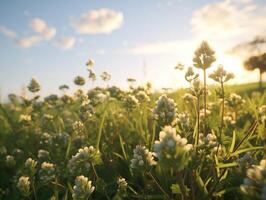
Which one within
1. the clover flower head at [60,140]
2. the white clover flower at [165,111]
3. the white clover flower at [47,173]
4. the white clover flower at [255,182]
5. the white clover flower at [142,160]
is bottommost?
the white clover flower at [47,173]

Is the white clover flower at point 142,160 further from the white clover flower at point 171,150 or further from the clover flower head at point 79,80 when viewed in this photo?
the clover flower head at point 79,80

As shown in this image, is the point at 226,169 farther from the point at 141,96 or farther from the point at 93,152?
the point at 141,96

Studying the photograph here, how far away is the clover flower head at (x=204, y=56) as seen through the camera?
11.6 feet

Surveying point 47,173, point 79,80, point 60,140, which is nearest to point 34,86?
point 79,80

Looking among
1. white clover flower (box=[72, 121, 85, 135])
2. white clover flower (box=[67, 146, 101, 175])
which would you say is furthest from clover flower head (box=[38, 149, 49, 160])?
white clover flower (box=[67, 146, 101, 175])

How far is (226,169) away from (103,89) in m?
4.79

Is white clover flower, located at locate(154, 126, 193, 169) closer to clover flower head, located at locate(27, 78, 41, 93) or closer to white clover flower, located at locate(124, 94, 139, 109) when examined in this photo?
white clover flower, located at locate(124, 94, 139, 109)

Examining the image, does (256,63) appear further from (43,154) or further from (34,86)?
(34,86)

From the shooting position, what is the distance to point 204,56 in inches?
141

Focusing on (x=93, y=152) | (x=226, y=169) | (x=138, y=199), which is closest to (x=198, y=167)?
(x=226, y=169)

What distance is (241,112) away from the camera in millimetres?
7352

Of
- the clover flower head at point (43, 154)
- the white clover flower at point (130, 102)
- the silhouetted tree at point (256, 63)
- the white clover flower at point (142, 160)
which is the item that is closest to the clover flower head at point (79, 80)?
the white clover flower at point (130, 102)

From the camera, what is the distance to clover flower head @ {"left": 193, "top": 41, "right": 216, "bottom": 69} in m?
3.54

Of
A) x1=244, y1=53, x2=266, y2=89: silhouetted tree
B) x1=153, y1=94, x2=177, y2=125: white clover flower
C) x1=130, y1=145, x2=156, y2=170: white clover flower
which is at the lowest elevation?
x1=130, y1=145, x2=156, y2=170: white clover flower
